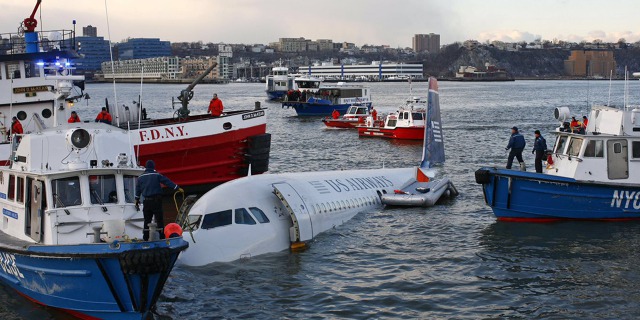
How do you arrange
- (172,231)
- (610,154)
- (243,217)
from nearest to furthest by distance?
(172,231)
(243,217)
(610,154)

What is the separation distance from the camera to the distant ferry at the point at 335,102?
94562 millimetres

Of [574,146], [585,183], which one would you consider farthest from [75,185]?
[574,146]

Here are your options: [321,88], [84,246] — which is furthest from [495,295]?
[321,88]

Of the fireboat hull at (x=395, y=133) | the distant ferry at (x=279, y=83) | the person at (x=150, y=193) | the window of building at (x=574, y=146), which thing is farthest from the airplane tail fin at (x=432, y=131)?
the distant ferry at (x=279, y=83)

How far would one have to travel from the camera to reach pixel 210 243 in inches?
800

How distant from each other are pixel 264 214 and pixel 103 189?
18.4 ft

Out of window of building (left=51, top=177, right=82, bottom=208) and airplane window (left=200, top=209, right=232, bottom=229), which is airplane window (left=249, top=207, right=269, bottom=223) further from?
window of building (left=51, top=177, right=82, bottom=208)

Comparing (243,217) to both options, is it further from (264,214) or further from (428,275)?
(428,275)

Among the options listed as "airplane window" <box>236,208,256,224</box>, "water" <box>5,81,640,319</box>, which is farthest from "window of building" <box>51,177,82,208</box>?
"airplane window" <box>236,208,256,224</box>

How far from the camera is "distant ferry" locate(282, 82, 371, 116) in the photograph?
94562 millimetres

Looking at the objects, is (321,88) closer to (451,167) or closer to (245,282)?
(451,167)

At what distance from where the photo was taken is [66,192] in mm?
17094

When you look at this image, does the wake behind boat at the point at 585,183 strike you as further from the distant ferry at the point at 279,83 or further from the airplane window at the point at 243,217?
the distant ferry at the point at 279,83

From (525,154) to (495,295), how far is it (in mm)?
31349
